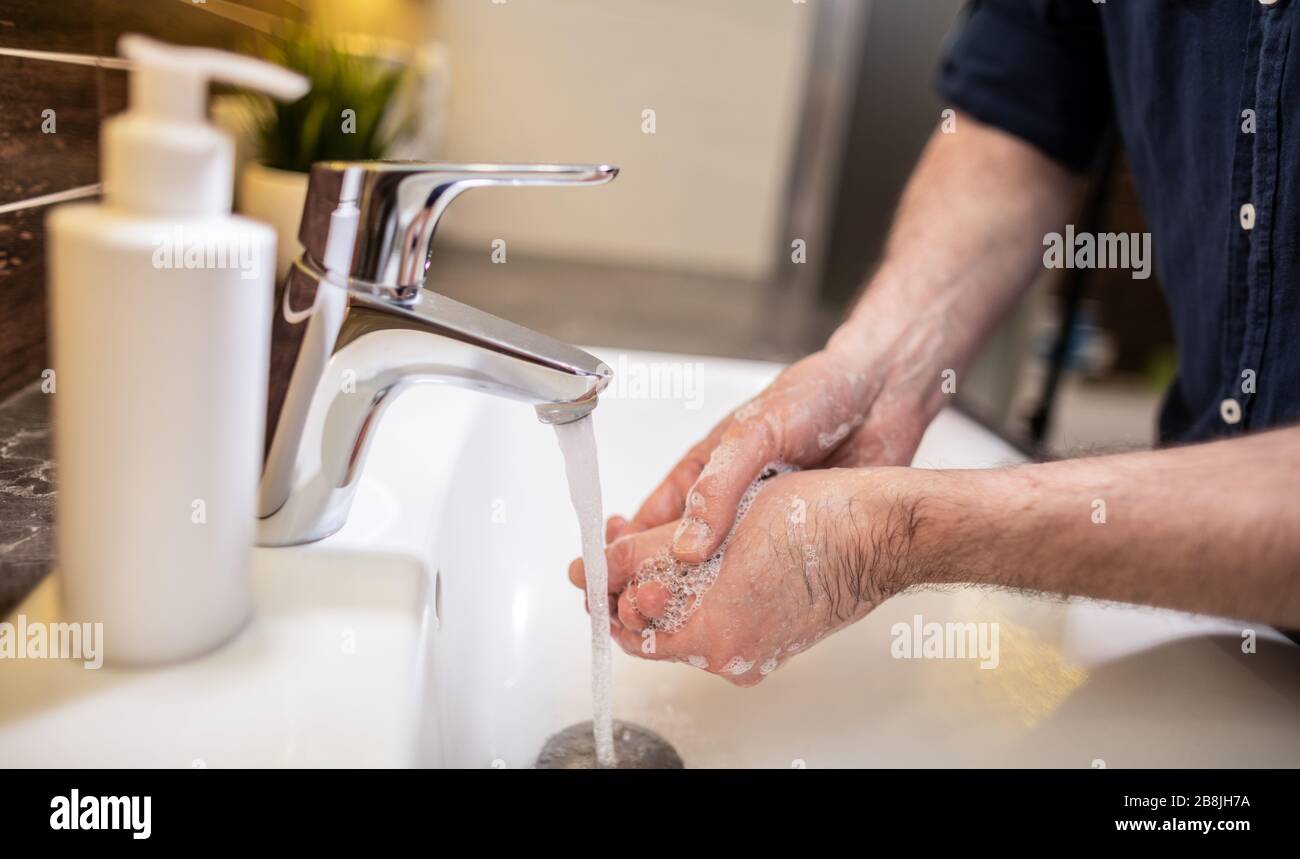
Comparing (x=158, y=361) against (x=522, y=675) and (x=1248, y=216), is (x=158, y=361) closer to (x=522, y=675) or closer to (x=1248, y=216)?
(x=522, y=675)

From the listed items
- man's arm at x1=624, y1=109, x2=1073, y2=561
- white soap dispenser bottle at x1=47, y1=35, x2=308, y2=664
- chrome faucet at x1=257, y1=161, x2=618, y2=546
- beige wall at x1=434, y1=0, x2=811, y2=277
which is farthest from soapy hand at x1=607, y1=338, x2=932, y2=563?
beige wall at x1=434, y1=0, x2=811, y2=277

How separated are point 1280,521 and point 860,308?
0.32 meters

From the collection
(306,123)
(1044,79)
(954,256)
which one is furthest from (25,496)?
(1044,79)

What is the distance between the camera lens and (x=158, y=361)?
26 centimetres

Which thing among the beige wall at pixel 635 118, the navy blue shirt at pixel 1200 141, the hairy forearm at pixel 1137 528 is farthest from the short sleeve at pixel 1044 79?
the beige wall at pixel 635 118

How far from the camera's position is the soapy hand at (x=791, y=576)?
399 mm

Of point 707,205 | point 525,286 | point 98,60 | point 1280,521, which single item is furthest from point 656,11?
point 1280,521

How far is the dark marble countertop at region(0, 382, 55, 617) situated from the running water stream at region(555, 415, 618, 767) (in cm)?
19

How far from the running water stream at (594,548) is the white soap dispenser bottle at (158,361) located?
121 millimetres

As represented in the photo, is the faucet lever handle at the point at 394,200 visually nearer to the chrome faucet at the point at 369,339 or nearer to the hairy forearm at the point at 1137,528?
the chrome faucet at the point at 369,339

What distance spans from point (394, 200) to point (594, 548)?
162 mm

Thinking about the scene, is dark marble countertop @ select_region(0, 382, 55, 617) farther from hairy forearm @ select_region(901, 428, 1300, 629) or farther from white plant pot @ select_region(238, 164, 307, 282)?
hairy forearm @ select_region(901, 428, 1300, 629)

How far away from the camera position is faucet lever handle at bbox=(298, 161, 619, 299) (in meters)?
0.32
